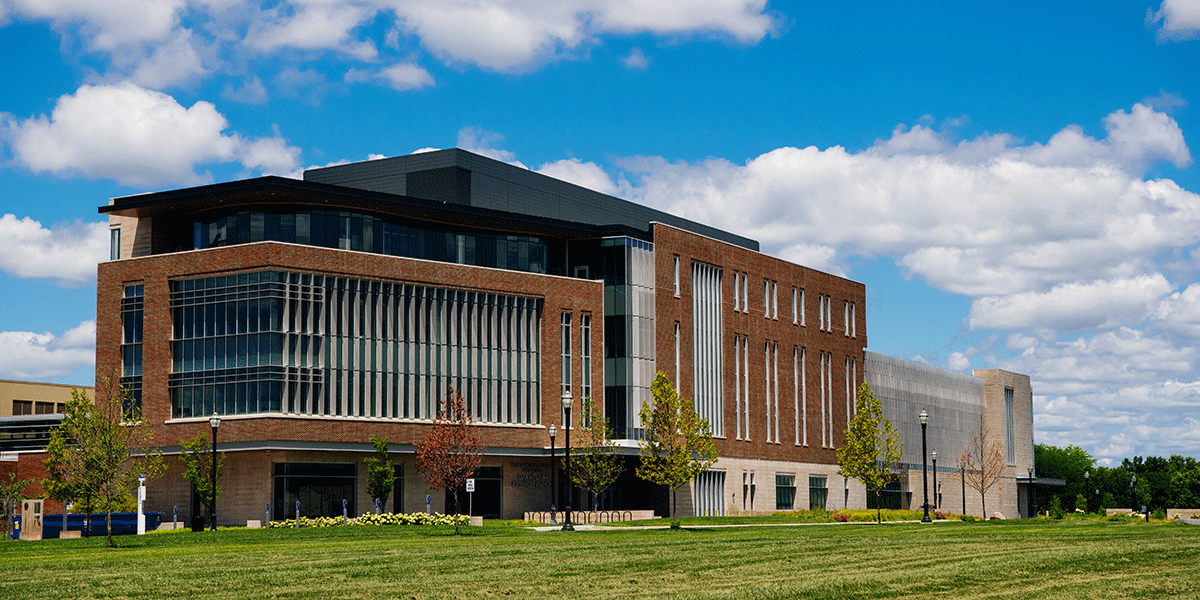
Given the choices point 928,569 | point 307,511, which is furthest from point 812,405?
point 928,569

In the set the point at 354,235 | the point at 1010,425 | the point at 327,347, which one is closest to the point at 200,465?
the point at 327,347

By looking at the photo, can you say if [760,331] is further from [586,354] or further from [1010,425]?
[1010,425]

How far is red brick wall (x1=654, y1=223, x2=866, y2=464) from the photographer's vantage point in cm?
7975

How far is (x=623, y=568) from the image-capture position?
25812 mm

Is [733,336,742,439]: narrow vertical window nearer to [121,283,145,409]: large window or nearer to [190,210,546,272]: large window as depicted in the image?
[190,210,546,272]: large window

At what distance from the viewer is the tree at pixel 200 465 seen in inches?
2387

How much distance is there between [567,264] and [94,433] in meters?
39.4

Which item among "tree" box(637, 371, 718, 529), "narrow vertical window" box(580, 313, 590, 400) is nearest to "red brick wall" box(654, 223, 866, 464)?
"narrow vertical window" box(580, 313, 590, 400)

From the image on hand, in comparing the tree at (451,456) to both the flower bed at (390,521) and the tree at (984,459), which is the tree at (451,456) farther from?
the tree at (984,459)

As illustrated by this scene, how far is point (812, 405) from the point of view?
9606 centimetres

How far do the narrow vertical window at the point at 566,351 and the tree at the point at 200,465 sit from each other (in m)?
19.9

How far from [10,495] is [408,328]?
2354 cm

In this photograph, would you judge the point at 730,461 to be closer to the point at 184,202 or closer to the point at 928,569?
the point at 184,202

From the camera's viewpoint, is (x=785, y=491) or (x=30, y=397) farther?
(x=30, y=397)
